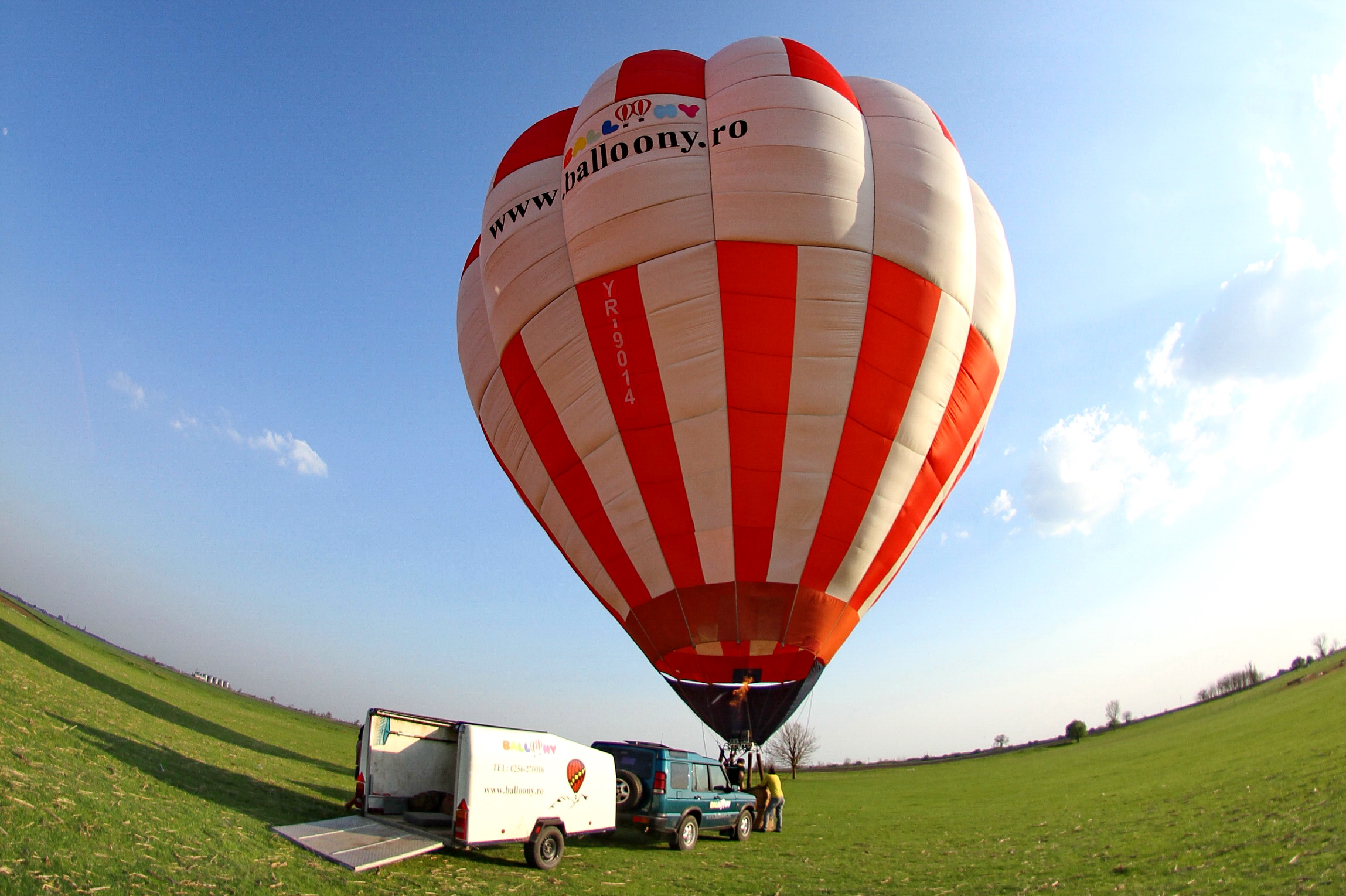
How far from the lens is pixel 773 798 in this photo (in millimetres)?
12531

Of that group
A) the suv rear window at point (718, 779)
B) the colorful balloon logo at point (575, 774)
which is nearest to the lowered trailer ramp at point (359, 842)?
the colorful balloon logo at point (575, 774)

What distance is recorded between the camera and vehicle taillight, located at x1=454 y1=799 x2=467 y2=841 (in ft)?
22.0

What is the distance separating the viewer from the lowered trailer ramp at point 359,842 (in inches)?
226

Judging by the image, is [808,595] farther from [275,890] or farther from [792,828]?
[275,890]

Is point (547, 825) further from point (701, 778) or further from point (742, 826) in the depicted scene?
point (742, 826)

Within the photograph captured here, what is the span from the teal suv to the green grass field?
330 mm

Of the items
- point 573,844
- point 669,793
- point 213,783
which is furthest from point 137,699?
point 669,793

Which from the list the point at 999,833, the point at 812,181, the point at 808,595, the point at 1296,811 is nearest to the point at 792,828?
the point at 999,833

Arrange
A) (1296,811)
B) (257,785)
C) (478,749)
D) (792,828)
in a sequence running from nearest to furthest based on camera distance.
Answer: (478,749)
(1296,811)
(257,785)
(792,828)

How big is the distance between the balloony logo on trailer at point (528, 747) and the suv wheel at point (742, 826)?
4.62 meters

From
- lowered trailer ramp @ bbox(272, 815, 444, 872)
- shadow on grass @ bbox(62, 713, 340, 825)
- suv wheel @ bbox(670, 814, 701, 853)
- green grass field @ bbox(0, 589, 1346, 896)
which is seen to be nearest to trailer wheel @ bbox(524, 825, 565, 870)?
green grass field @ bbox(0, 589, 1346, 896)

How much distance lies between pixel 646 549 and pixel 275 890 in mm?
6864

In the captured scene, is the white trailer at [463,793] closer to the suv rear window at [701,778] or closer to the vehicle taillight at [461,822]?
the vehicle taillight at [461,822]

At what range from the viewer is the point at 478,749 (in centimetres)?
698
